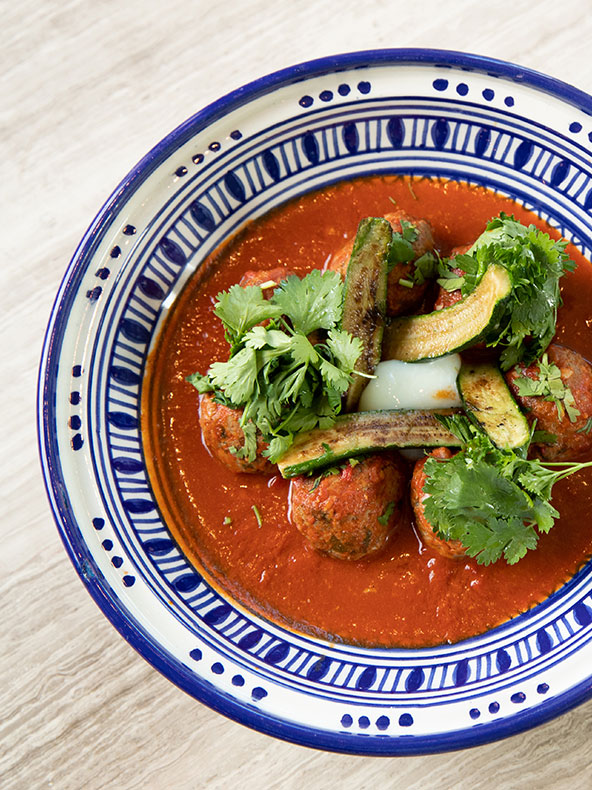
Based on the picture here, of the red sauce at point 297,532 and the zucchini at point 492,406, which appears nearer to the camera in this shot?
the zucchini at point 492,406

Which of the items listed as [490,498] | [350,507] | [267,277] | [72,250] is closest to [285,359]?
[267,277]

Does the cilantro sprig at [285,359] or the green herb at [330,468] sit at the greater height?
the cilantro sprig at [285,359]

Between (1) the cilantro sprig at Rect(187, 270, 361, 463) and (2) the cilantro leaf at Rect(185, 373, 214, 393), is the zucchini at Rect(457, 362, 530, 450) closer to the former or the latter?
(1) the cilantro sprig at Rect(187, 270, 361, 463)

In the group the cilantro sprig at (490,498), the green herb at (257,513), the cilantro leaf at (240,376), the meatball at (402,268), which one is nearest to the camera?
the cilantro sprig at (490,498)

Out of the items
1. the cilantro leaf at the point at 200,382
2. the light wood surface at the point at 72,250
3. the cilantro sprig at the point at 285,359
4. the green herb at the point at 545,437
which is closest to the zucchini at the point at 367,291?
the cilantro sprig at the point at 285,359

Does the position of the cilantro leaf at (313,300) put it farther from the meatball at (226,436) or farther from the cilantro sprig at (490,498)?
the cilantro sprig at (490,498)

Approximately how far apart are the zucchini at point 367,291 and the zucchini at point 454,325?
4.7 inches

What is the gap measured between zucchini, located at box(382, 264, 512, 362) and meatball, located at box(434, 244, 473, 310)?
0.32 feet

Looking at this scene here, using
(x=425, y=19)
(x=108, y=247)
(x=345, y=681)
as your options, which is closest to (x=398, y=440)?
(x=345, y=681)

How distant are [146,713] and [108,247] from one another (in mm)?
2236

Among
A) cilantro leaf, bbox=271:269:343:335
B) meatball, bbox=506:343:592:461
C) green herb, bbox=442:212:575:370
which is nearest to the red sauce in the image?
meatball, bbox=506:343:592:461

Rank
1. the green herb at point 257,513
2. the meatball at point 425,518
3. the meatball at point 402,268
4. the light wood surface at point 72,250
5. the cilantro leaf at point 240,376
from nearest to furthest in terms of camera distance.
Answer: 1. the cilantro leaf at point 240,376
2. the meatball at point 425,518
3. the meatball at point 402,268
4. the green herb at point 257,513
5. the light wood surface at point 72,250

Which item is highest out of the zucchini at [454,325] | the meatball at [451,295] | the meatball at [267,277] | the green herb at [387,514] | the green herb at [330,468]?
the meatball at [267,277]

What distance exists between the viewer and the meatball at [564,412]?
120 inches
